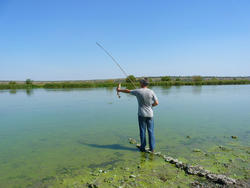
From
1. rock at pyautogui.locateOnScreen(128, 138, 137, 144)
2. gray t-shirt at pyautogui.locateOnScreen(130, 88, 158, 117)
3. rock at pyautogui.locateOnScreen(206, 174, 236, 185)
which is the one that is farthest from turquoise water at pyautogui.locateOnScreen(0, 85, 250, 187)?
gray t-shirt at pyautogui.locateOnScreen(130, 88, 158, 117)

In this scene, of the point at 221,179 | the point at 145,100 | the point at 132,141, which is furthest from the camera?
the point at 132,141

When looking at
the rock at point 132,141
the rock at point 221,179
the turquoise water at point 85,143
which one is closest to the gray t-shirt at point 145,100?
the turquoise water at point 85,143

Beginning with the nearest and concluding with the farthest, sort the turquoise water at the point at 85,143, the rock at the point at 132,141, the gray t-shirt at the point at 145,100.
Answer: the turquoise water at the point at 85,143, the gray t-shirt at the point at 145,100, the rock at the point at 132,141

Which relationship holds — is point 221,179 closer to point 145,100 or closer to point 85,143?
point 145,100

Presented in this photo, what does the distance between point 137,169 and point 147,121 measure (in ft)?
4.76

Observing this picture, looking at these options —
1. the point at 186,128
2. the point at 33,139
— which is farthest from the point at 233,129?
the point at 33,139

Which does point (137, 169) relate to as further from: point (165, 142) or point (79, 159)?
point (165, 142)

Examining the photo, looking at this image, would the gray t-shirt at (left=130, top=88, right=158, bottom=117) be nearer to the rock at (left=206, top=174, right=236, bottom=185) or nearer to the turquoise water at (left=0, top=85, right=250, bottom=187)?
the turquoise water at (left=0, top=85, right=250, bottom=187)

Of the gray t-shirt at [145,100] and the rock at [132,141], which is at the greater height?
the gray t-shirt at [145,100]

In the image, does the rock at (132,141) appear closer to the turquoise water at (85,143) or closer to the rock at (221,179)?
the turquoise water at (85,143)

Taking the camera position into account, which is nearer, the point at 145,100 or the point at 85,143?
the point at 145,100

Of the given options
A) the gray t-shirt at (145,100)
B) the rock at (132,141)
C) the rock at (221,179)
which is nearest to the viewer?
the rock at (221,179)

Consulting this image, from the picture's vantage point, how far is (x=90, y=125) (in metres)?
10.0

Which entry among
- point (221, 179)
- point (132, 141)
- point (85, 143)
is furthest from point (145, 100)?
point (85, 143)
